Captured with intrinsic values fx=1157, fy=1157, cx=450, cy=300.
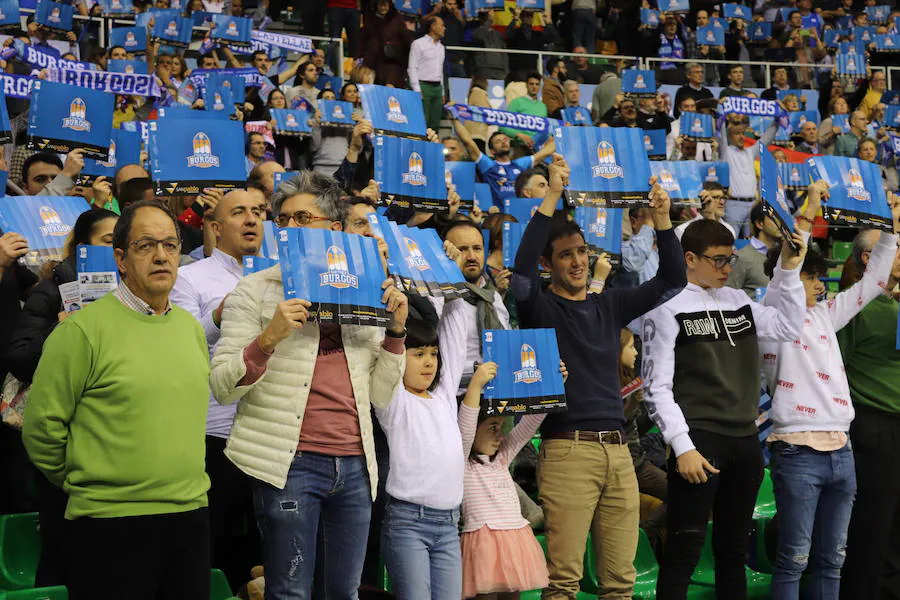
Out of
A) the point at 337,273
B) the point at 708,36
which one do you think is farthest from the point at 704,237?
the point at 708,36

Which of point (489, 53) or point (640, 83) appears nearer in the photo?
point (640, 83)

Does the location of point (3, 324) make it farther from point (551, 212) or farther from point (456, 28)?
point (456, 28)

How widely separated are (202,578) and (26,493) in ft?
6.38

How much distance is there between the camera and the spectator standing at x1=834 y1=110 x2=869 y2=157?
12.5 m

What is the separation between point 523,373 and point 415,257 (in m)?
0.67

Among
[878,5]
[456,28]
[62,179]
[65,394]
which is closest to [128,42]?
[456,28]

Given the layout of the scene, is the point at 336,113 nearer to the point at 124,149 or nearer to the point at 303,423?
the point at 124,149

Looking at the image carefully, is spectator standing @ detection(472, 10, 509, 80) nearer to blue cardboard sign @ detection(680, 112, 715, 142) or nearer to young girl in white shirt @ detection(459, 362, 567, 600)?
blue cardboard sign @ detection(680, 112, 715, 142)

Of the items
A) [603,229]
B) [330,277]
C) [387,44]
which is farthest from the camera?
[387,44]

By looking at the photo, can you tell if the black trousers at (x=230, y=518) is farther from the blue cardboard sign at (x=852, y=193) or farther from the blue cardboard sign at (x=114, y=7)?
the blue cardboard sign at (x=114, y=7)

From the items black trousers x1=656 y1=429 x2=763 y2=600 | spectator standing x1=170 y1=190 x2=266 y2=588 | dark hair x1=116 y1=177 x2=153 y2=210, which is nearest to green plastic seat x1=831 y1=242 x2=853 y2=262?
black trousers x1=656 y1=429 x2=763 y2=600

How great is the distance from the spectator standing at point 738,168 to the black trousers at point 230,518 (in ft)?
20.9

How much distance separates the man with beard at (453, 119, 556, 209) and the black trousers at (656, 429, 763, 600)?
4023mm

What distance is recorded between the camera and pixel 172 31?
35.3 ft
